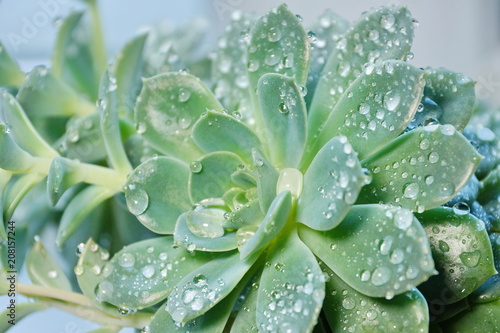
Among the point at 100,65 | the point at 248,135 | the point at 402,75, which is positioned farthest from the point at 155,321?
the point at 100,65

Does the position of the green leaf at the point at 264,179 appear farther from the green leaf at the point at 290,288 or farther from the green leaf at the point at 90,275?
the green leaf at the point at 90,275

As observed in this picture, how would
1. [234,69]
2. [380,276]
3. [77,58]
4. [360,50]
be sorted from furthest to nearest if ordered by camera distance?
[77,58]
[234,69]
[360,50]
[380,276]

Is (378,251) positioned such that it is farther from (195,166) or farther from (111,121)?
(111,121)

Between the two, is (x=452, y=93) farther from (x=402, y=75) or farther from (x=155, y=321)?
(x=155, y=321)

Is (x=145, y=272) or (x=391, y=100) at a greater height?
(x=391, y=100)

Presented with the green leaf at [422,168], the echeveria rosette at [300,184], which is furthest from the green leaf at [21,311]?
the green leaf at [422,168]

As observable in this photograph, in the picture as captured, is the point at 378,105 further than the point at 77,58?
No

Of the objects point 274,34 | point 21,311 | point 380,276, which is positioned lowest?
point 21,311

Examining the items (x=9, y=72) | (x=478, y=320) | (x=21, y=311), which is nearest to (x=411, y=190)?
(x=478, y=320)
